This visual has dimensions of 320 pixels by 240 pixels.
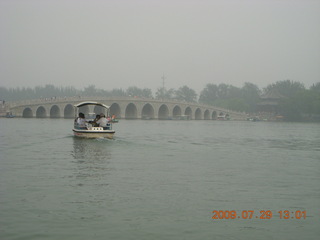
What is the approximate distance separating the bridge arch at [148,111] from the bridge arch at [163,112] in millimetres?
2819

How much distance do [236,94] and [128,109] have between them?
1763 inches

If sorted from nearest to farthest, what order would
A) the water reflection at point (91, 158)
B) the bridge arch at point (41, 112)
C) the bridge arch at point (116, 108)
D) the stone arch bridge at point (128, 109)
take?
the water reflection at point (91, 158) < the stone arch bridge at point (128, 109) < the bridge arch at point (41, 112) < the bridge arch at point (116, 108)

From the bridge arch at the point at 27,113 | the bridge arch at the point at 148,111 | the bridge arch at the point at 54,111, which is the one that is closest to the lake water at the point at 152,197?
the bridge arch at the point at 27,113

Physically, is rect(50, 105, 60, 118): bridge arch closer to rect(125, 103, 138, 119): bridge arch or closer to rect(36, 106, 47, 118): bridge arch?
rect(36, 106, 47, 118): bridge arch

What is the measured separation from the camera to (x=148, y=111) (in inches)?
2921

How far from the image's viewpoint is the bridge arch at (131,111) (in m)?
69.6

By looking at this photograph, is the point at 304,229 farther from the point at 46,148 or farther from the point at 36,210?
the point at 46,148

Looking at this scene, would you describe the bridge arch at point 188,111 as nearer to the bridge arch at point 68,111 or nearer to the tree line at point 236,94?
the tree line at point 236,94

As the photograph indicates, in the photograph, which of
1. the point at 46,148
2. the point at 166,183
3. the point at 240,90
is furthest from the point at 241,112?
the point at 166,183

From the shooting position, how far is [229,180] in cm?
993

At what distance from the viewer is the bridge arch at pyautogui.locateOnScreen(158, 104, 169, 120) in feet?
246
